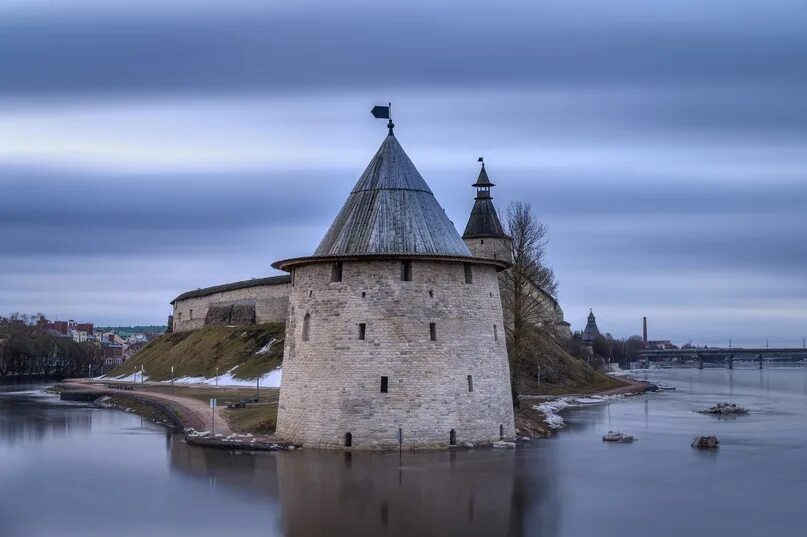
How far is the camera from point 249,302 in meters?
71.8

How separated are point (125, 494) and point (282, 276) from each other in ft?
165

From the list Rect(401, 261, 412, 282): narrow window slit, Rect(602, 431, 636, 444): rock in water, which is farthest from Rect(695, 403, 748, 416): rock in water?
Rect(401, 261, 412, 282): narrow window slit

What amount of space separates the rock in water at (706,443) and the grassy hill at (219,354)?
3051 centimetres

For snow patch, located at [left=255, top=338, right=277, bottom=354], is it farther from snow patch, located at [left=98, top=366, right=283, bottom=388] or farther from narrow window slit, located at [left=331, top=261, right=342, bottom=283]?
narrow window slit, located at [left=331, top=261, right=342, bottom=283]

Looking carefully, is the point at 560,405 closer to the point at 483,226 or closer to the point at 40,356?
the point at 483,226

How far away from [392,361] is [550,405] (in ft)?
73.8

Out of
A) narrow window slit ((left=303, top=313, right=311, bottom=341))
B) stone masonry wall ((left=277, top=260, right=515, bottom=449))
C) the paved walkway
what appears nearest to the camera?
stone masonry wall ((left=277, top=260, right=515, bottom=449))

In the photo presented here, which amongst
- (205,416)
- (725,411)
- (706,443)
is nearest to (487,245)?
(725,411)

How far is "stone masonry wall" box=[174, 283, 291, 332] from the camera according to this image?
6862cm

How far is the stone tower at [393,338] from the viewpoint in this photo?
2478 cm

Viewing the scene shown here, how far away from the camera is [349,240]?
2603cm

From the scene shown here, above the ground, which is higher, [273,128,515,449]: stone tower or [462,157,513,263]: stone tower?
[462,157,513,263]: stone tower

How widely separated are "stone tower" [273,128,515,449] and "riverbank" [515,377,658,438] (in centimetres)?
420

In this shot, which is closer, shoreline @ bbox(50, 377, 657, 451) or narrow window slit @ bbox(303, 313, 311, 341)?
narrow window slit @ bbox(303, 313, 311, 341)
